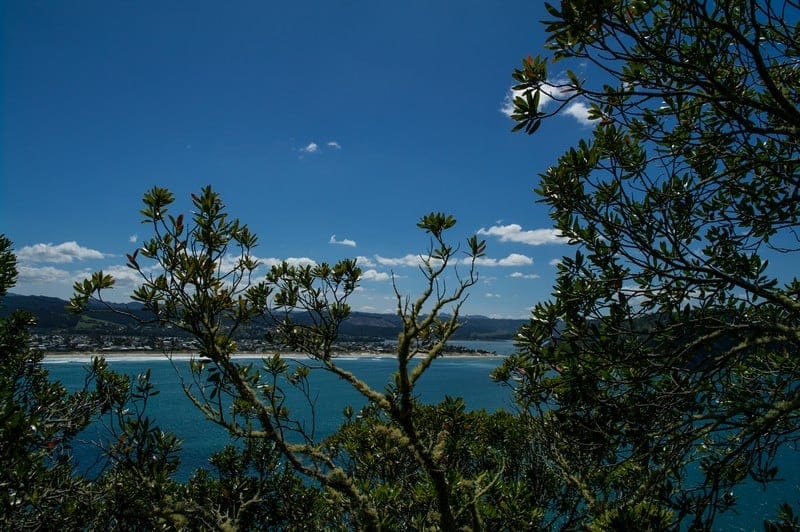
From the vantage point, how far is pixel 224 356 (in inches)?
160

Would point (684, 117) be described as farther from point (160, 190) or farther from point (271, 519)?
point (271, 519)

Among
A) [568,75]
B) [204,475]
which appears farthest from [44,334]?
[568,75]

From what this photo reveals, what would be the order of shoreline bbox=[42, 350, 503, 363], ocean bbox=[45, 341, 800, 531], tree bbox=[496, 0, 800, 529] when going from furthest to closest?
shoreline bbox=[42, 350, 503, 363] → ocean bbox=[45, 341, 800, 531] → tree bbox=[496, 0, 800, 529]

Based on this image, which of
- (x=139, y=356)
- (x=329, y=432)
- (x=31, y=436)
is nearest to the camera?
(x=31, y=436)

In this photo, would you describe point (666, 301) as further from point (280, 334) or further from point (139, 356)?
point (139, 356)

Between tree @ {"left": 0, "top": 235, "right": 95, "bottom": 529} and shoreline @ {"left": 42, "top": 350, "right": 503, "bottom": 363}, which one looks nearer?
tree @ {"left": 0, "top": 235, "right": 95, "bottom": 529}

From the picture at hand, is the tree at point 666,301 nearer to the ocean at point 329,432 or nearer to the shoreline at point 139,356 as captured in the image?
the ocean at point 329,432

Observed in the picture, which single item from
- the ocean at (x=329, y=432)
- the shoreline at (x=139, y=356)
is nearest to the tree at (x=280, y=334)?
the ocean at (x=329, y=432)

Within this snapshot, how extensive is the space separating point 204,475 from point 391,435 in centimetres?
890

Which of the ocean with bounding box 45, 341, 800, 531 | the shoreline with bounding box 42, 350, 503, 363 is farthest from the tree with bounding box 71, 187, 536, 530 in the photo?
the shoreline with bounding box 42, 350, 503, 363

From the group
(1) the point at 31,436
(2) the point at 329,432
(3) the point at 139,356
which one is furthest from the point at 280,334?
(3) the point at 139,356

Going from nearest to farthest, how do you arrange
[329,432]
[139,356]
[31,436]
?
[31,436] → [329,432] → [139,356]

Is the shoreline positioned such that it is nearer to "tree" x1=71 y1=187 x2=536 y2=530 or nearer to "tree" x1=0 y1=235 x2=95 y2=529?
"tree" x1=0 y1=235 x2=95 y2=529

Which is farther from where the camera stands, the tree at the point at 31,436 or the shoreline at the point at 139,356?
the shoreline at the point at 139,356
